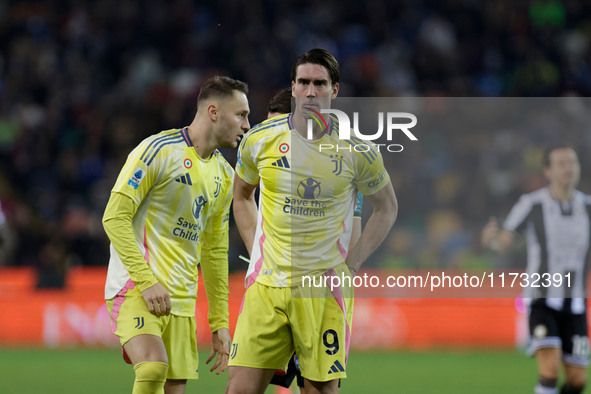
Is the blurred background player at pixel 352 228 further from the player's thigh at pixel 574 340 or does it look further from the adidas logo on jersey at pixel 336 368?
the player's thigh at pixel 574 340

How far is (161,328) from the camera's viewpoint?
5543 mm

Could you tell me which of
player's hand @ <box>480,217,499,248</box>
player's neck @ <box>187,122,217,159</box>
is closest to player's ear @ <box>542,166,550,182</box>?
player's hand @ <box>480,217,499,248</box>

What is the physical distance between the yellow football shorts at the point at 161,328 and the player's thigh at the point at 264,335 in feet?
1.70

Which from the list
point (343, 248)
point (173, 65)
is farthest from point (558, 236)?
point (173, 65)

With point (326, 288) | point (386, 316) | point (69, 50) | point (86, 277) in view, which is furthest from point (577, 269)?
point (69, 50)

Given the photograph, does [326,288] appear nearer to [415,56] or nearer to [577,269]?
[577,269]

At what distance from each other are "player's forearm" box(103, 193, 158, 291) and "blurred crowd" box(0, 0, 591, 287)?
26.5 feet

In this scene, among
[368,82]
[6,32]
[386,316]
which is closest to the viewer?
[386,316]

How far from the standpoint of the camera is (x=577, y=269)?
787 centimetres

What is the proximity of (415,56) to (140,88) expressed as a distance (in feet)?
16.0

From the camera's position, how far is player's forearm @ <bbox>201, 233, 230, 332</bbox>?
598 cm

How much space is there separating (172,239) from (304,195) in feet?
3.03

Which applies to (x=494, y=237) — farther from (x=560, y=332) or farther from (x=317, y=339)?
(x=317, y=339)

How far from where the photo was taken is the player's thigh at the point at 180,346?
18.6 feet
